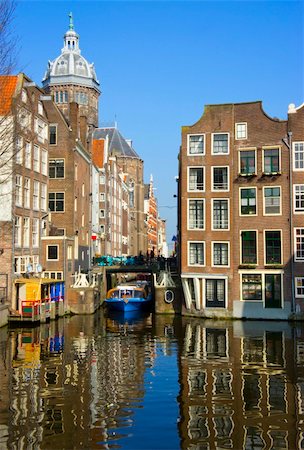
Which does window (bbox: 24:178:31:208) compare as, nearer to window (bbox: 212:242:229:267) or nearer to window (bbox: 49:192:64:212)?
window (bbox: 49:192:64:212)

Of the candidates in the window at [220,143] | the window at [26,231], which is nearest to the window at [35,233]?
the window at [26,231]

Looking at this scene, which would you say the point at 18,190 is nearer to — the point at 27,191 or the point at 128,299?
the point at 27,191

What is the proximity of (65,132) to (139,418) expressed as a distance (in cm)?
3730

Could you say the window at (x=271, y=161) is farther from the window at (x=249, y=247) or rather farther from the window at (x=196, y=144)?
the window at (x=196, y=144)

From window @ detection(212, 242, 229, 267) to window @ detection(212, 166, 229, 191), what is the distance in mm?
4561

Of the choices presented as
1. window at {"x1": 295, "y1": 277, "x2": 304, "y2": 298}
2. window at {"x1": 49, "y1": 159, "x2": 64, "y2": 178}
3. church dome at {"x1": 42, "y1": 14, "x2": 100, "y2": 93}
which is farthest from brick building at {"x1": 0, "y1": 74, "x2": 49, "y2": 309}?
church dome at {"x1": 42, "y1": 14, "x2": 100, "y2": 93}

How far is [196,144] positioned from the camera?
137 feet

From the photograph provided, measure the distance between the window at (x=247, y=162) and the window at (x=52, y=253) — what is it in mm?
17450

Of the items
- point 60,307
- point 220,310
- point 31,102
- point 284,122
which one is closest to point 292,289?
point 220,310

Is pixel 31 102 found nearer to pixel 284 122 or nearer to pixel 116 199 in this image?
pixel 284 122

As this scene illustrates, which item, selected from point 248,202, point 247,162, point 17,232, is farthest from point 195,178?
point 17,232

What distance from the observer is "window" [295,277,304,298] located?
3862cm

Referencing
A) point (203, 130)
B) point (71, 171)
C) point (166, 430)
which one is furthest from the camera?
point (71, 171)

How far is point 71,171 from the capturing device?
47.9 meters
